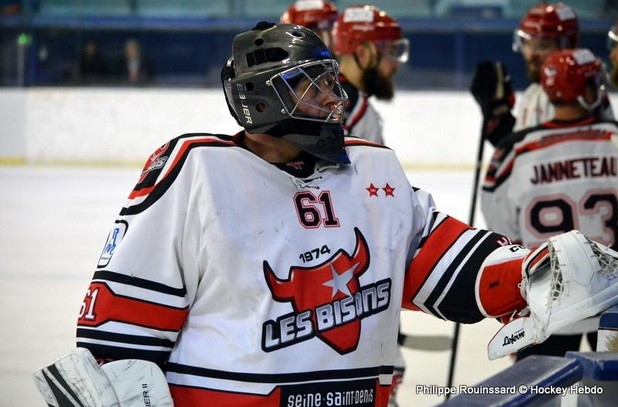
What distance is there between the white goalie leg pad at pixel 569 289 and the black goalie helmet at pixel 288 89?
1.23 feet

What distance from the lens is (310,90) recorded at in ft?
5.78

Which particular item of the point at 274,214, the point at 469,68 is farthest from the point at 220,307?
the point at 469,68

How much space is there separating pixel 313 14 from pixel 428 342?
4.09 feet

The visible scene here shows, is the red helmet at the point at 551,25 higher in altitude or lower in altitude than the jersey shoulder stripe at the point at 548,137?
higher

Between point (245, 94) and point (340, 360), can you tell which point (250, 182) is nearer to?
point (245, 94)

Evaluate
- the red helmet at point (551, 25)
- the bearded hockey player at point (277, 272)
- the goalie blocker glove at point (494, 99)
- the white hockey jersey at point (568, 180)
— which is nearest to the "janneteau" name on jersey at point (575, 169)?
the white hockey jersey at point (568, 180)

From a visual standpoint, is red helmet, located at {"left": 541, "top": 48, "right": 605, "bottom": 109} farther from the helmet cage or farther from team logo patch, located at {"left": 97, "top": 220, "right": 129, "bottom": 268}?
team logo patch, located at {"left": 97, "top": 220, "right": 129, "bottom": 268}

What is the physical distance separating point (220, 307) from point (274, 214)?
16cm

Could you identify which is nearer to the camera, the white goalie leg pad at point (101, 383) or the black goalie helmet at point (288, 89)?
the white goalie leg pad at point (101, 383)

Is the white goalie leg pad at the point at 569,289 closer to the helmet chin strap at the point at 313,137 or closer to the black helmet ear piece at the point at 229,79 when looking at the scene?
the helmet chin strap at the point at 313,137

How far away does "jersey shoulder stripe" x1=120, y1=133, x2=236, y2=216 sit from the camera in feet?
5.41

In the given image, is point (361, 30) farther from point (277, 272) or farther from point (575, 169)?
point (277, 272)

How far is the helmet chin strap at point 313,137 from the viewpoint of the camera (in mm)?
1744

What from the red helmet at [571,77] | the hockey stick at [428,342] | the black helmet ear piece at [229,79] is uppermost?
the black helmet ear piece at [229,79]
